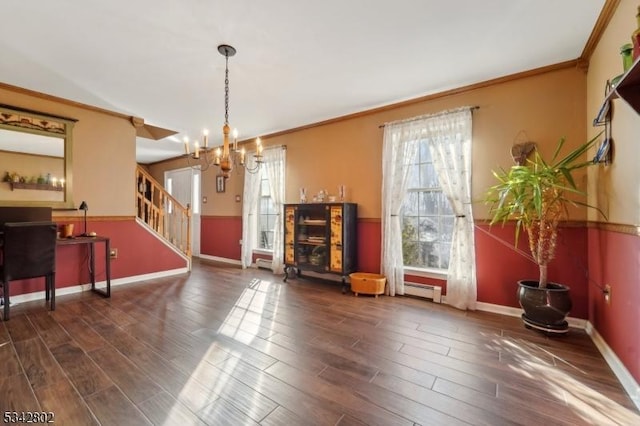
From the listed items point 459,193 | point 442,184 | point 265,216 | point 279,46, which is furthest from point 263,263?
point 279,46

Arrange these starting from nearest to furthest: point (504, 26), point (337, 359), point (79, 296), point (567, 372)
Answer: point (567, 372)
point (337, 359)
point (504, 26)
point (79, 296)

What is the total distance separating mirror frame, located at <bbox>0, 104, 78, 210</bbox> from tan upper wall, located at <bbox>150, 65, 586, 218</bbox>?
286 cm

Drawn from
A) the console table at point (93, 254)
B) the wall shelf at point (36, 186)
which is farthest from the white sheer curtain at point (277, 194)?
the wall shelf at point (36, 186)

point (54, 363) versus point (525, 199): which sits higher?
point (525, 199)

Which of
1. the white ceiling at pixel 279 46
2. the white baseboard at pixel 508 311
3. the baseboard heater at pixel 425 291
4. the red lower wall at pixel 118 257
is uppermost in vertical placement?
the white ceiling at pixel 279 46

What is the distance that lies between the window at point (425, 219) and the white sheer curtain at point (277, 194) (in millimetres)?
2118

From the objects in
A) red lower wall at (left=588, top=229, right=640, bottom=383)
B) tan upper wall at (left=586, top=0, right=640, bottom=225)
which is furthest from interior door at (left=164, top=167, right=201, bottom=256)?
red lower wall at (left=588, top=229, right=640, bottom=383)

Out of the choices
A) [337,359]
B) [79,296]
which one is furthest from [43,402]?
[79,296]

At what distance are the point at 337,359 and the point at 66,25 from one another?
3.34 m

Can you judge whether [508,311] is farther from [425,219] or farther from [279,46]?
[279,46]

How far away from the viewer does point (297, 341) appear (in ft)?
7.93

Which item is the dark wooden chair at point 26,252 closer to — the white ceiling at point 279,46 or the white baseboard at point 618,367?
the white ceiling at point 279,46

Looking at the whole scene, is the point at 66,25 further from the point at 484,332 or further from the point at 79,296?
the point at 484,332

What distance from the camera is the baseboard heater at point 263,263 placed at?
5289 mm
